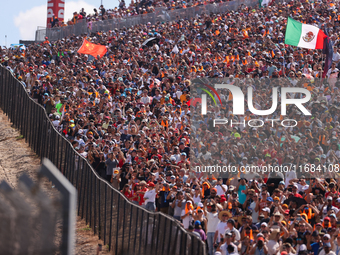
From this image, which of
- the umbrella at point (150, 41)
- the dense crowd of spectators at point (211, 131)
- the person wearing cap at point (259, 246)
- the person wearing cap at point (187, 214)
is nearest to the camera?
the person wearing cap at point (259, 246)

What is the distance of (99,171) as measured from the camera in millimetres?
14656

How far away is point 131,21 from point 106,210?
2912 centimetres

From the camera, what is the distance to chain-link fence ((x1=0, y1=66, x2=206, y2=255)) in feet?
31.0

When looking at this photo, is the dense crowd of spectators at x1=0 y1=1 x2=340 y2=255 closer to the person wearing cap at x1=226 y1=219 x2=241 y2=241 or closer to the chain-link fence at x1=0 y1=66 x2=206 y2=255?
the person wearing cap at x1=226 y1=219 x2=241 y2=241

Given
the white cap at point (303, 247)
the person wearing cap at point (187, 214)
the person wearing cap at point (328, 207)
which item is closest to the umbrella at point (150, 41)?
the person wearing cap at point (187, 214)

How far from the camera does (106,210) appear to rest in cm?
1216

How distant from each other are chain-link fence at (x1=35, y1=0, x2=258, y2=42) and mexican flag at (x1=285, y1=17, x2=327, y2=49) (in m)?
18.1

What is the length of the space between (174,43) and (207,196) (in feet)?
62.2

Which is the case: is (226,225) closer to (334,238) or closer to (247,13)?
(334,238)

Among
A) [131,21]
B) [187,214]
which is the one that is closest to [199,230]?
[187,214]

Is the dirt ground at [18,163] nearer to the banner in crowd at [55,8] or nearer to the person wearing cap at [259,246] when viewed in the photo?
the person wearing cap at [259,246]

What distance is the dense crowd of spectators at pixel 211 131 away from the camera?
1106cm

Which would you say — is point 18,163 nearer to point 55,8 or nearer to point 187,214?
point 187,214

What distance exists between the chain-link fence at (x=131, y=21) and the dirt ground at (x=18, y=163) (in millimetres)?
18619
